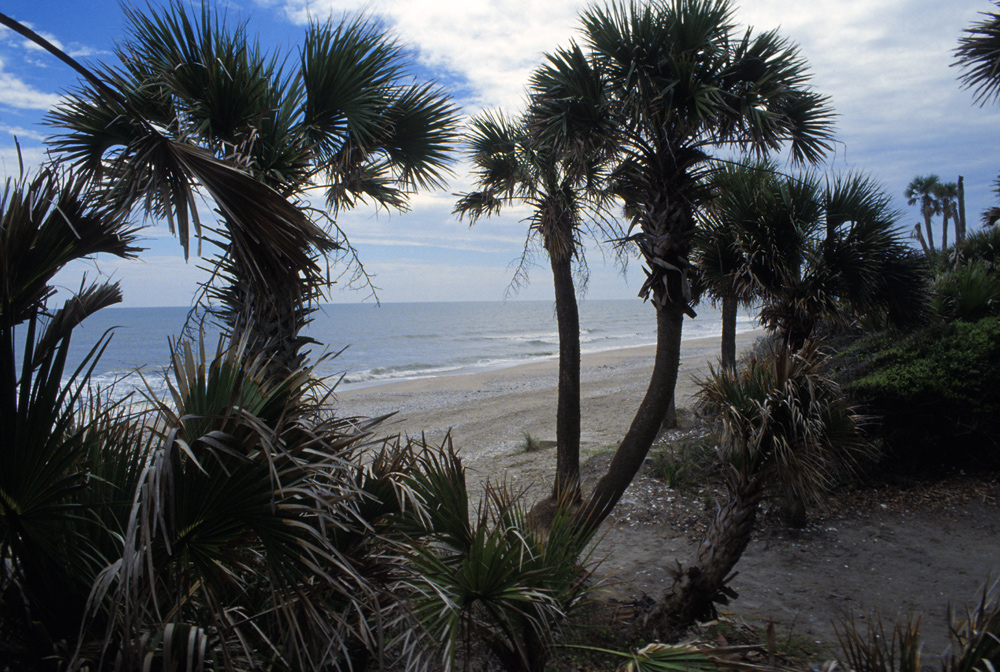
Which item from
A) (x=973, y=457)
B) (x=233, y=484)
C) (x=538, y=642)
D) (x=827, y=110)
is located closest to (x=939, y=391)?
(x=973, y=457)

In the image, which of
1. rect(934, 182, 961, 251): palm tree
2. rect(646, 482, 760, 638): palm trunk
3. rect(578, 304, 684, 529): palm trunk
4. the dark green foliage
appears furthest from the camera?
rect(934, 182, 961, 251): palm tree

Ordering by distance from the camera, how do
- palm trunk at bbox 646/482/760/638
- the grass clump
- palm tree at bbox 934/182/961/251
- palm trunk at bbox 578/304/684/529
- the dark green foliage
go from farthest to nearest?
palm tree at bbox 934/182/961/251 → the grass clump → the dark green foliage → palm trunk at bbox 578/304/684/529 → palm trunk at bbox 646/482/760/638

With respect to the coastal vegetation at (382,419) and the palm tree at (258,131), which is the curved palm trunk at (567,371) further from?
the palm tree at (258,131)

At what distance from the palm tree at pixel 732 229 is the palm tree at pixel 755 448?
1.58 meters

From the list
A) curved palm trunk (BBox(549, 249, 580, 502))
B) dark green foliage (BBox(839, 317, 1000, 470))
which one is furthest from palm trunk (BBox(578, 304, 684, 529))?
dark green foliage (BBox(839, 317, 1000, 470))

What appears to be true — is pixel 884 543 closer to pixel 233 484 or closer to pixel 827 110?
pixel 827 110

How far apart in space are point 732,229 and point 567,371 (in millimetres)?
2623

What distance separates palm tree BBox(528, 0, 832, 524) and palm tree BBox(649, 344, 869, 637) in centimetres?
115

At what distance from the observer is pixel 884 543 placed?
20.8ft

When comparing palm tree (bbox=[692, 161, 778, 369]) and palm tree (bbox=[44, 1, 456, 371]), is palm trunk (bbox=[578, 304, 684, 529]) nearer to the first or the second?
palm tree (bbox=[692, 161, 778, 369])

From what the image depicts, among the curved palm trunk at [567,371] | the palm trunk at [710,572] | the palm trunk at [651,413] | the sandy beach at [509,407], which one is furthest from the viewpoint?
the sandy beach at [509,407]

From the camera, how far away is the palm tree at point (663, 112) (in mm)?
5734

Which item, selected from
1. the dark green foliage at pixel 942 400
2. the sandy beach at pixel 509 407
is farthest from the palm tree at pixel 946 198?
the dark green foliage at pixel 942 400

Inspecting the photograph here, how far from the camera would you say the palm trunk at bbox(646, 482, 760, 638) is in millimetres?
4207
